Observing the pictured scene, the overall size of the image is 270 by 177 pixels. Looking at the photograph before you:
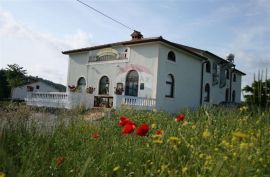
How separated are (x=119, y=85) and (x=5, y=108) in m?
20.1

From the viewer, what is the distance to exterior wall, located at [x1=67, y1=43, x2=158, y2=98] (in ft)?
76.7

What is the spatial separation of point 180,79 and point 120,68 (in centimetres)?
465

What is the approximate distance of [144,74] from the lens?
938 inches

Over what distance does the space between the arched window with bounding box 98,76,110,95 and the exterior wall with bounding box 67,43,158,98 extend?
0.27 meters

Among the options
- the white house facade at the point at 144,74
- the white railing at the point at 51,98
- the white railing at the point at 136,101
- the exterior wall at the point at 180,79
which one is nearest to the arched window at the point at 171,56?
the white house facade at the point at 144,74

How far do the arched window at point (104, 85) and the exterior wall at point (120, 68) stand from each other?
27cm

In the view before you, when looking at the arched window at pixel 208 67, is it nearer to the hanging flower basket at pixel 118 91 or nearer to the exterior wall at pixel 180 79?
the exterior wall at pixel 180 79

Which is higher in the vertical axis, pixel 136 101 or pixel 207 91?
pixel 207 91

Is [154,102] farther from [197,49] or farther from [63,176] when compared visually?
[63,176]

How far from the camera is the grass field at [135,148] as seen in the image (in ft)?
8.78

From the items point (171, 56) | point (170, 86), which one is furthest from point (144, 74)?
point (171, 56)

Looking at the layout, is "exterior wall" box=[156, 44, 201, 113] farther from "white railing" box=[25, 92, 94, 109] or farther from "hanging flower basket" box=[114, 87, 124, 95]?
"white railing" box=[25, 92, 94, 109]

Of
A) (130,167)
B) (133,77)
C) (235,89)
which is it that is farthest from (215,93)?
(130,167)

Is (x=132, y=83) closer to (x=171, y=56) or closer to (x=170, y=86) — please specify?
(x=170, y=86)
